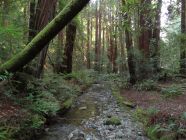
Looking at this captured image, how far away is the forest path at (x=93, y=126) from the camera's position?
26.0ft

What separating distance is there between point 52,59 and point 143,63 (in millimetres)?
5508

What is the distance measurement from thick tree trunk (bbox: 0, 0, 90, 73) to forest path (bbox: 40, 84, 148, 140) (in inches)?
84.1

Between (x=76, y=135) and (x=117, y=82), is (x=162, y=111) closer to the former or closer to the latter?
(x=76, y=135)

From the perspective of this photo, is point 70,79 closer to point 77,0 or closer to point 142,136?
point 142,136

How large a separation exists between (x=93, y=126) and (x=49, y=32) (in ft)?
14.8

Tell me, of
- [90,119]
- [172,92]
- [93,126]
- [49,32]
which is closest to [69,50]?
[172,92]

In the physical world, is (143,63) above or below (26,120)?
above

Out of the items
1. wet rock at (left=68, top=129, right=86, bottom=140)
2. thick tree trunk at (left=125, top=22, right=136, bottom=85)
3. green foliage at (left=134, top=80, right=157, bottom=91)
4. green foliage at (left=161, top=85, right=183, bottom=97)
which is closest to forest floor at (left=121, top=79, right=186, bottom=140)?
green foliage at (left=161, top=85, right=183, bottom=97)

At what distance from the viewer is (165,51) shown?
23.1 meters

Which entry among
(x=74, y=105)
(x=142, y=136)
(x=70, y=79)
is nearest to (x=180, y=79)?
(x=70, y=79)

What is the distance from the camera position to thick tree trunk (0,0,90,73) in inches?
193

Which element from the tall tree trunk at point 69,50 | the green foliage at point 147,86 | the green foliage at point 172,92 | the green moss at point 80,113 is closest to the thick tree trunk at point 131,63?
the green foliage at point 147,86

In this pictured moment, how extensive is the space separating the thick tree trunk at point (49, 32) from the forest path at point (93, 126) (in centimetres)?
214

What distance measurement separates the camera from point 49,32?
5426 mm
